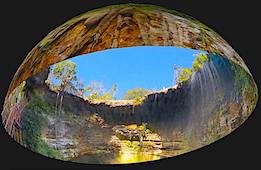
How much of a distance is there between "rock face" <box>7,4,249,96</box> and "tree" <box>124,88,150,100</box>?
1510mm

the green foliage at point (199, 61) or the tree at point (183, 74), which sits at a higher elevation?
the green foliage at point (199, 61)

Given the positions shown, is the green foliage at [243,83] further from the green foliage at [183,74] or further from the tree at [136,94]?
the tree at [136,94]

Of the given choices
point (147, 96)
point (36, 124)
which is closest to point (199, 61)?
point (147, 96)

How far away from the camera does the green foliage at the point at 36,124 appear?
31.0 feet

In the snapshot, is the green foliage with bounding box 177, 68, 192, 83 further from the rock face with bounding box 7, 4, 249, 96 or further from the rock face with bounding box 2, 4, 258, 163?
the rock face with bounding box 7, 4, 249, 96

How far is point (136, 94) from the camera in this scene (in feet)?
32.6

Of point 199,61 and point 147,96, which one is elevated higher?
point 199,61

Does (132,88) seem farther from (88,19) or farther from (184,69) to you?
(88,19)

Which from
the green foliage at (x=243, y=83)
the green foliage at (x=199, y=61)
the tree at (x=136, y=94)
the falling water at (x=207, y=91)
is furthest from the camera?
the tree at (x=136, y=94)

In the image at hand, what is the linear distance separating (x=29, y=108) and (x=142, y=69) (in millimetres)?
1450

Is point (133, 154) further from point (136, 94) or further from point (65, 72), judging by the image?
point (65, 72)

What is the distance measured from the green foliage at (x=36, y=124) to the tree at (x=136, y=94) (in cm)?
97

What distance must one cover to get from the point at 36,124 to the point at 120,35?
218cm

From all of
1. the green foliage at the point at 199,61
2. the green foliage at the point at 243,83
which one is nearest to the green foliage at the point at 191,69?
the green foliage at the point at 199,61
